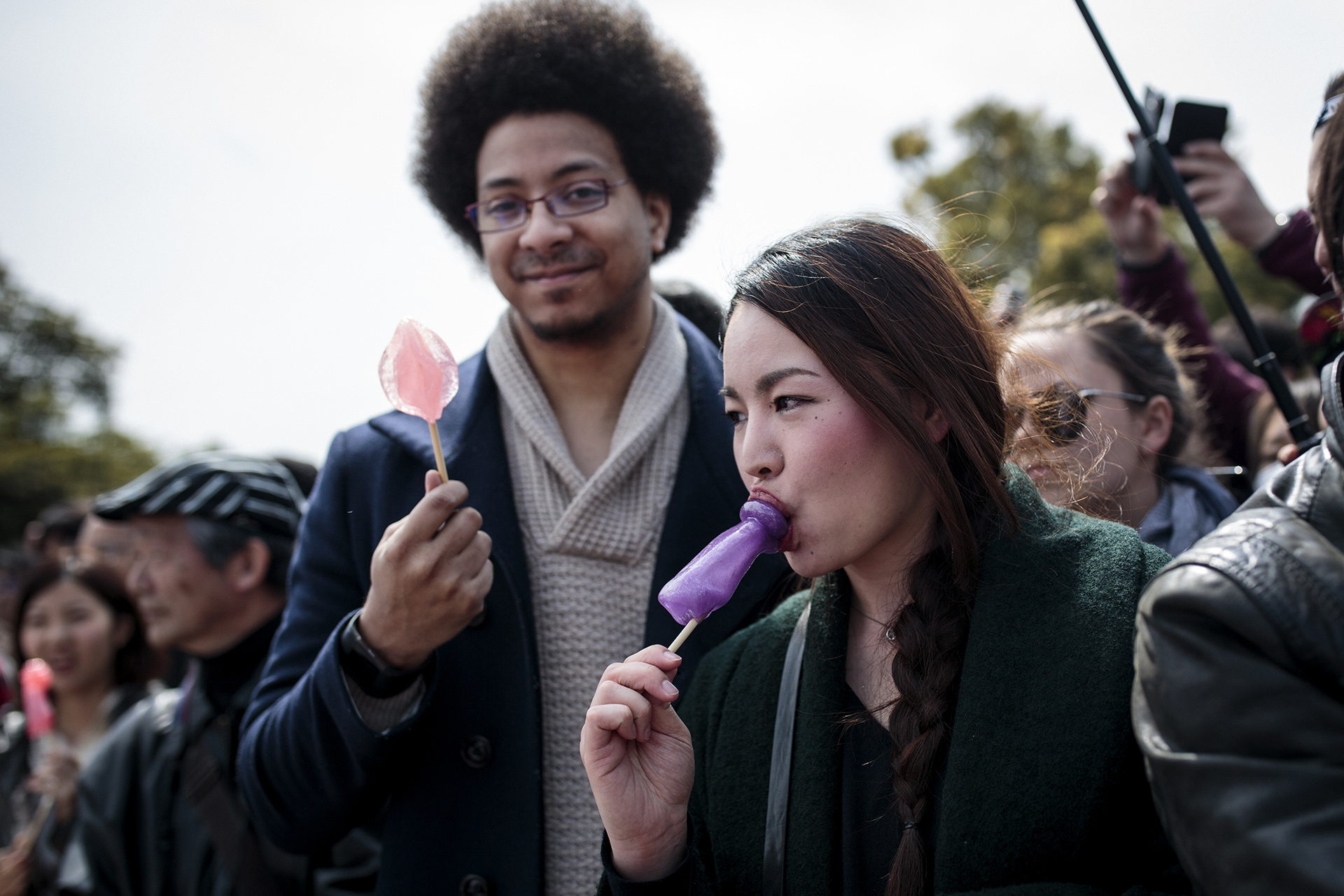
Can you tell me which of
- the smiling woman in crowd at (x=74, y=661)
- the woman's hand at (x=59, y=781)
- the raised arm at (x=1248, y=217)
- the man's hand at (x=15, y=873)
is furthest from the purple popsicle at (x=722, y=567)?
the smiling woman in crowd at (x=74, y=661)

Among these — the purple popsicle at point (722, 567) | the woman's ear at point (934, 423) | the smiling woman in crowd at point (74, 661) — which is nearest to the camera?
the purple popsicle at point (722, 567)

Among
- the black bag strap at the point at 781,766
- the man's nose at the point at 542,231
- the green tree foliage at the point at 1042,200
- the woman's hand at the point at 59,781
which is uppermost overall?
the man's nose at the point at 542,231

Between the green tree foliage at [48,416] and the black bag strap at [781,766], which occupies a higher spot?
the green tree foliage at [48,416]

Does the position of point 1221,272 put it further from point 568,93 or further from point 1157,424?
point 568,93

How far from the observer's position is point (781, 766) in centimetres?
196

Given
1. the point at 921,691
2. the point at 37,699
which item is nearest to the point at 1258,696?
the point at 921,691

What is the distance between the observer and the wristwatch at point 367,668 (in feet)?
7.34

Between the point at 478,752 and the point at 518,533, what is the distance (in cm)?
60

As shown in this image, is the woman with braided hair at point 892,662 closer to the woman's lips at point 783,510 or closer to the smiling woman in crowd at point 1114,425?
the woman's lips at point 783,510

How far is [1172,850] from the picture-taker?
5.42 ft

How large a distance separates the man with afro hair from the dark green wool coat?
19.9 inches

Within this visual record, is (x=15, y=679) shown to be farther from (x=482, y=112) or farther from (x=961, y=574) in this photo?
(x=961, y=574)

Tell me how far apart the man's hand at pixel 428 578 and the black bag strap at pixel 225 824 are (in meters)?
1.50

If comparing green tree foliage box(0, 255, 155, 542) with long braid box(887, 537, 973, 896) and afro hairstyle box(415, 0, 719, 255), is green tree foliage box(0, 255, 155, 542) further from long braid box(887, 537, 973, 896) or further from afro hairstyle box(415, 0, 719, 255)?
long braid box(887, 537, 973, 896)
